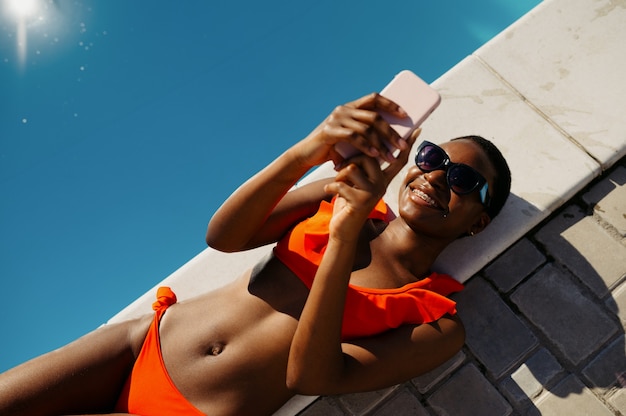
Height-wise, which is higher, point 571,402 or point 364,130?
point 364,130

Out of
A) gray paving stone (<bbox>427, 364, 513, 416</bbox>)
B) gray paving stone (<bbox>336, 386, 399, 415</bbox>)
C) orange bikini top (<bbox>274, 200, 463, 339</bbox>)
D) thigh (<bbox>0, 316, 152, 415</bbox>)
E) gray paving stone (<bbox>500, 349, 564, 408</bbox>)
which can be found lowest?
gray paving stone (<bbox>500, 349, 564, 408</bbox>)

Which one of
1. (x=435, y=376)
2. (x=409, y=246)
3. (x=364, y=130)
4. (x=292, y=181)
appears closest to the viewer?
(x=364, y=130)

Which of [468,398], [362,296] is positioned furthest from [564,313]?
[362,296]

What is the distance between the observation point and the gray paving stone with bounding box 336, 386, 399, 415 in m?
2.65

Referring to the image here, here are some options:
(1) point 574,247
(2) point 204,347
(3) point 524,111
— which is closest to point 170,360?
(2) point 204,347

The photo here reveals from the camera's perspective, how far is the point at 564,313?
278 centimetres

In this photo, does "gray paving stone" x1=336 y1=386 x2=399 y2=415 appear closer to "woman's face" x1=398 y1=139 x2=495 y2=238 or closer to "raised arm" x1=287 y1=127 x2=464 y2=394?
"raised arm" x1=287 y1=127 x2=464 y2=394

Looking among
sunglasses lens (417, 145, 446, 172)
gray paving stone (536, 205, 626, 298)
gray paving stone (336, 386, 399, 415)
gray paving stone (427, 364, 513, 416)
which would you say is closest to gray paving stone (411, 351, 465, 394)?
gray paving stone (427, 364, 513, 416)

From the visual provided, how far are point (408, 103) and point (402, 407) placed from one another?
1.57m

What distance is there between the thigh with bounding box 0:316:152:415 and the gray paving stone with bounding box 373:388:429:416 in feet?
3.91

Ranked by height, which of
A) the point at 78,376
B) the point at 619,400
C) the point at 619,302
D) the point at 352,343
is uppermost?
the point at 78,376

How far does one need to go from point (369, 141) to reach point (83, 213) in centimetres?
449

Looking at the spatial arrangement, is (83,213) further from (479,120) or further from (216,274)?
(479,120)

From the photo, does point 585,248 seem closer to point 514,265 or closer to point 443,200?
point 514,265
